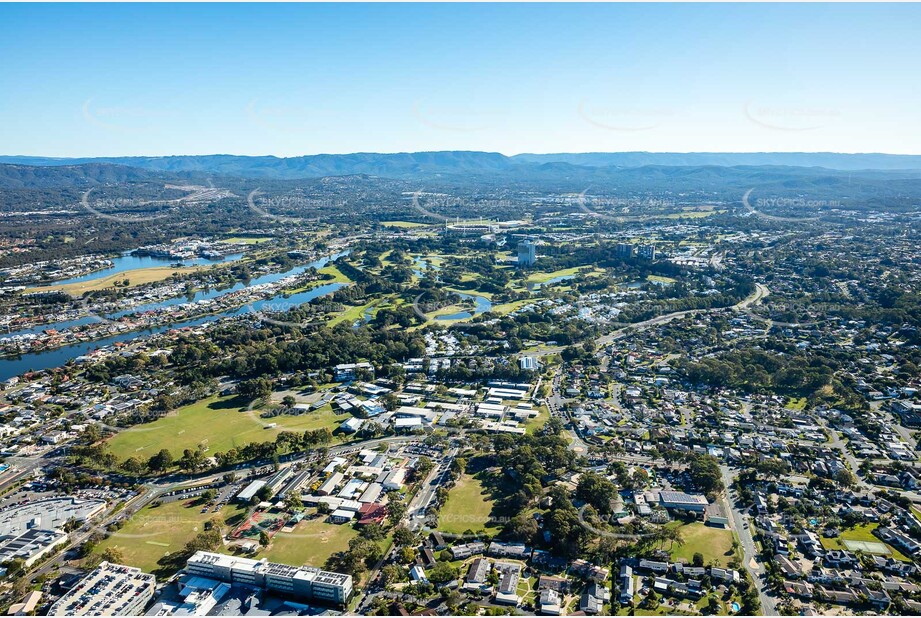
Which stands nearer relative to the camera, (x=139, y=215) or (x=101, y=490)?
(x=101, y=490)

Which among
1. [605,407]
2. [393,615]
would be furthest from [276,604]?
[605,407]

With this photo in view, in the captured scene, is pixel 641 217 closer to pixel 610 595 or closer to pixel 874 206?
pixel 874 206

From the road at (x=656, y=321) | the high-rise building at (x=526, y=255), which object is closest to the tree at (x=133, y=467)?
the road at (x=656, y=321)

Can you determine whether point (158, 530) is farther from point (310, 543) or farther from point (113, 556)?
point (310, 543)

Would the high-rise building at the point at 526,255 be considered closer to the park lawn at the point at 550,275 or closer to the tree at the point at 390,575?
the park lawn at the point at 550,275

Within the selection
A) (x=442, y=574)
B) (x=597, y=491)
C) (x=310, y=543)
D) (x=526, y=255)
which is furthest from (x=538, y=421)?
(x=526, y=255)

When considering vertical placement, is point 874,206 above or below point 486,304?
above

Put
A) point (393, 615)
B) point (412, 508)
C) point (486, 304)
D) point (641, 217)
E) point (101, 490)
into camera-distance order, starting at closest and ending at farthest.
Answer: point (393, 615) → point (412, 508) → point (101, 490) → point (486, 304) → point (641, 217)
